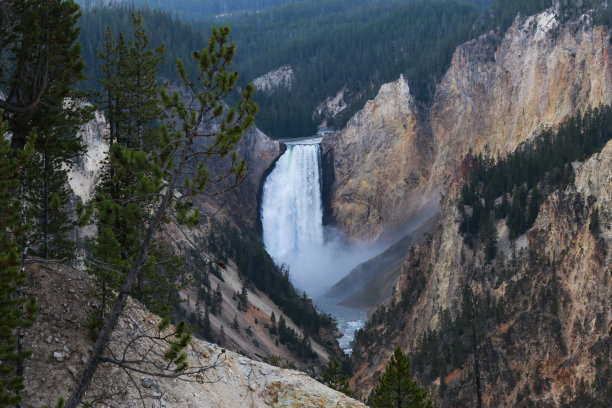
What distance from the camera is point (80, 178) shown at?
59.5 meters

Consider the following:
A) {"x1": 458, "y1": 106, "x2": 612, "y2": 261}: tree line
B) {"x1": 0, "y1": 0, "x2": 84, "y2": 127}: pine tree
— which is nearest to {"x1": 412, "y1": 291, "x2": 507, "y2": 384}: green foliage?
{"x1": 458, "y1": 106, "x2": 612, "y2": 261}: tree line

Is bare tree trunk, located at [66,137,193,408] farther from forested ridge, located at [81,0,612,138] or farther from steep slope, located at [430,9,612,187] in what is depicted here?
forested ridge, located at [81,0,612,138]

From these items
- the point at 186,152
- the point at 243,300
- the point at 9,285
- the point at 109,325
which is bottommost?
the point at 243,300

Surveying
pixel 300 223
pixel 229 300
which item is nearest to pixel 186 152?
pixel 229 300

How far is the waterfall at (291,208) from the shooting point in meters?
99.8

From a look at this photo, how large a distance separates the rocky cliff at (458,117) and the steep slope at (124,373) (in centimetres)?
6460

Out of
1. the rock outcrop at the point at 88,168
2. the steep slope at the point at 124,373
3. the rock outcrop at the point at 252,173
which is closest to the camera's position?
the steep slope at the point at 124,373

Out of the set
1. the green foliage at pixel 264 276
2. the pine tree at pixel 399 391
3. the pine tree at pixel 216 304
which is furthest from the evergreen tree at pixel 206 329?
the pine tree at pixel 399 391

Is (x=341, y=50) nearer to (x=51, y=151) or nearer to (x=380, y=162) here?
(x=380, y=162)

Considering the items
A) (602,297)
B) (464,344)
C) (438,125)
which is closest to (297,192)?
(438,125)

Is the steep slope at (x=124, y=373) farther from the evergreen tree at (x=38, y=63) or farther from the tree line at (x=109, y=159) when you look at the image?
the evergreen tree at (x=38, y=63)

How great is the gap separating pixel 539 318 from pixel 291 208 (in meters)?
61.0

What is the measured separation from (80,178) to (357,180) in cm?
5226

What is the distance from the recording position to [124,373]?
575 inches
